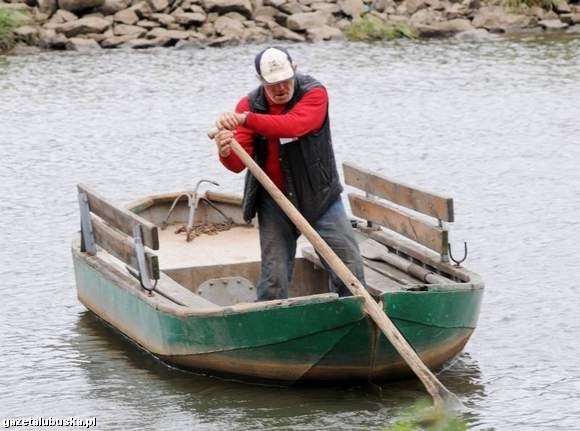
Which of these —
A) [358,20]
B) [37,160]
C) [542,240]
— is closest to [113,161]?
[37,160]

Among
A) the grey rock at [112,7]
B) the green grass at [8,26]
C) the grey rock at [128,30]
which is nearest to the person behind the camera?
the green grass at [8,26]

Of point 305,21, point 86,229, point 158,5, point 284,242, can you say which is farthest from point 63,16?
point 284,242

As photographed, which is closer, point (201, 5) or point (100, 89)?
point (100, 89)

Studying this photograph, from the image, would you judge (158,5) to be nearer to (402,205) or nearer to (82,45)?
(82,45)

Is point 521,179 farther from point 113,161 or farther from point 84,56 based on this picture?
point 84,56

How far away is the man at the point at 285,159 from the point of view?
10.3m

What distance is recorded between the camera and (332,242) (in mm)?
10773

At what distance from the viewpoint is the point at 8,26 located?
110ft

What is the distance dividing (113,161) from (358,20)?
13967 mm

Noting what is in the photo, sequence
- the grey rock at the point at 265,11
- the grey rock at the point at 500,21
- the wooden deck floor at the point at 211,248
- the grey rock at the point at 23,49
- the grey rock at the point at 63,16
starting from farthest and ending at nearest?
1. the grey rock at the point at 265,11
2. the grey rock at the point at 63,16
3. the grey rock at the point at 500,21
4. the grey rock at the point at 23,49
5. the wooden deck floor at the point at 211,248

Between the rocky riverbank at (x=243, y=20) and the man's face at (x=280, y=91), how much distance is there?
913 inches

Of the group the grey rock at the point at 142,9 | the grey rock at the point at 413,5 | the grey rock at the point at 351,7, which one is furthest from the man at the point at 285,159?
the grey rock at the point at 413,5

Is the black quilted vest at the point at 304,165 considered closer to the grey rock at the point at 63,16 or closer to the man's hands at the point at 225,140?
the man's hands at the point at 225,140

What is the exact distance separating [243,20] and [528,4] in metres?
6.04
